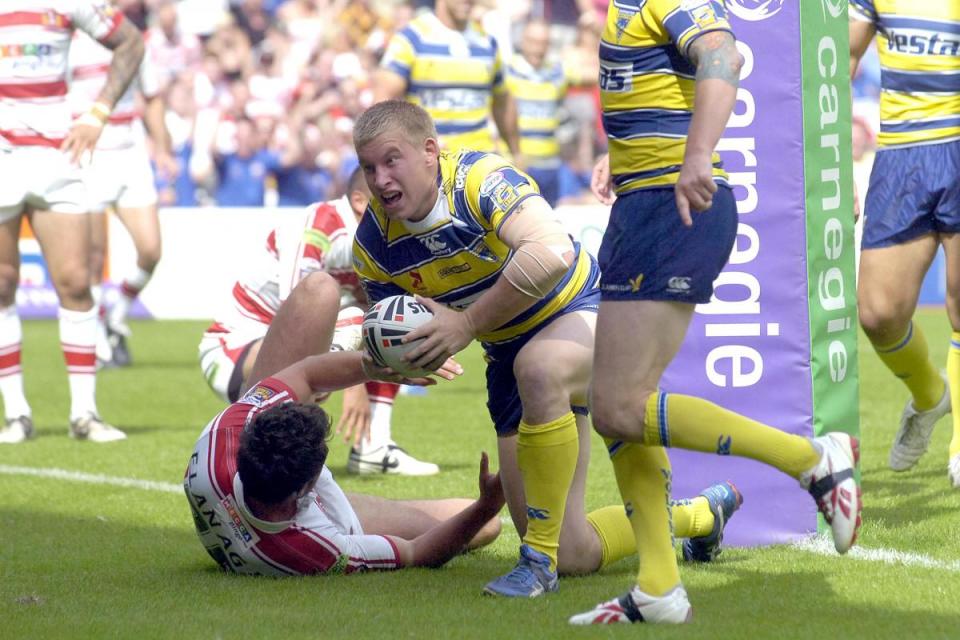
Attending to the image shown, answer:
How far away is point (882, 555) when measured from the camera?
17.5 ft

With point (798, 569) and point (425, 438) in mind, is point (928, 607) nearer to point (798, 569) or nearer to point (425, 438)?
point (798, 569)

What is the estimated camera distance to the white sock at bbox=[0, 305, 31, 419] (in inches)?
359

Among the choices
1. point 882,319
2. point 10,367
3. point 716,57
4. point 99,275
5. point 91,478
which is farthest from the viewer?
point 99,275

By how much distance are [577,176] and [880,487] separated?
41.3ft

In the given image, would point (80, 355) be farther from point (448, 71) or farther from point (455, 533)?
point (455, 533)

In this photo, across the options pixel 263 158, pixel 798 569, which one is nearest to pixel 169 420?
pixel 798 569

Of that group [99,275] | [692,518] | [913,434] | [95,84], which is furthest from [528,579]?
[99,275]

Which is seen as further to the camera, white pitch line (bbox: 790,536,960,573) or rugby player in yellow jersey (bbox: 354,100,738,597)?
white pitch line (bbox: 790,536,960,573)

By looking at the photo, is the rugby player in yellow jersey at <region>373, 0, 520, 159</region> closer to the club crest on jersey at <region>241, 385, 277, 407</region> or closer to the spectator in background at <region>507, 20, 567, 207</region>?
the spectator in background at <region>507, 20, 567, 207</region>

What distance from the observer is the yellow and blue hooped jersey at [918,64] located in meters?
6.85

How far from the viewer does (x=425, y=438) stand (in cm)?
901

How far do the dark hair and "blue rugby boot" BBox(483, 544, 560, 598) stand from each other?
65 centimetres

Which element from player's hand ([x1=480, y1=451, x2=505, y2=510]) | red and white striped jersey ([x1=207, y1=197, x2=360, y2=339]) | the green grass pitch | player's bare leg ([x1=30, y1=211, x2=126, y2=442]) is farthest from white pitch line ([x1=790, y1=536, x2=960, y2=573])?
player's bare leg ([x1=30, y1=211, x2=126, y2=442])

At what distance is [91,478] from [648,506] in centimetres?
398
